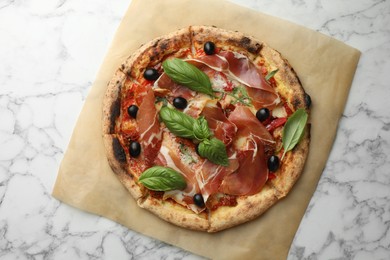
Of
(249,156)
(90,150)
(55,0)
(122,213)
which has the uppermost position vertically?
(55,0)

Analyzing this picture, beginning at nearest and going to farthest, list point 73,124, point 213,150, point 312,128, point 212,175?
point 213,150 → point 212,175 → point 312,128 → point 73,124

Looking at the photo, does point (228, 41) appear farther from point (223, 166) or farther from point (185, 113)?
point (223, 166)

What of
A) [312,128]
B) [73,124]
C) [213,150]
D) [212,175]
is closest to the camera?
[213,150]

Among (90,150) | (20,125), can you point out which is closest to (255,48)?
(90,150)

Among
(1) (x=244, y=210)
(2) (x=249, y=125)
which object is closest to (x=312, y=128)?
(2) (x=249, y=125)

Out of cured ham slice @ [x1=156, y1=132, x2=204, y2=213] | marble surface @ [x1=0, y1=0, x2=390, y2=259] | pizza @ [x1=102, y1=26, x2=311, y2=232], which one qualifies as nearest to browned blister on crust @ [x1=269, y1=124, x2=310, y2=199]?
pizza @ [x1=102, y1=26, x2=311, y2=232]

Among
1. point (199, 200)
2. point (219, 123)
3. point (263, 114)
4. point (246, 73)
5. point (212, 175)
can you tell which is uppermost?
point (246, 73)

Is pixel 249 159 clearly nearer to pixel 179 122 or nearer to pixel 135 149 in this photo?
pixel 179 122
